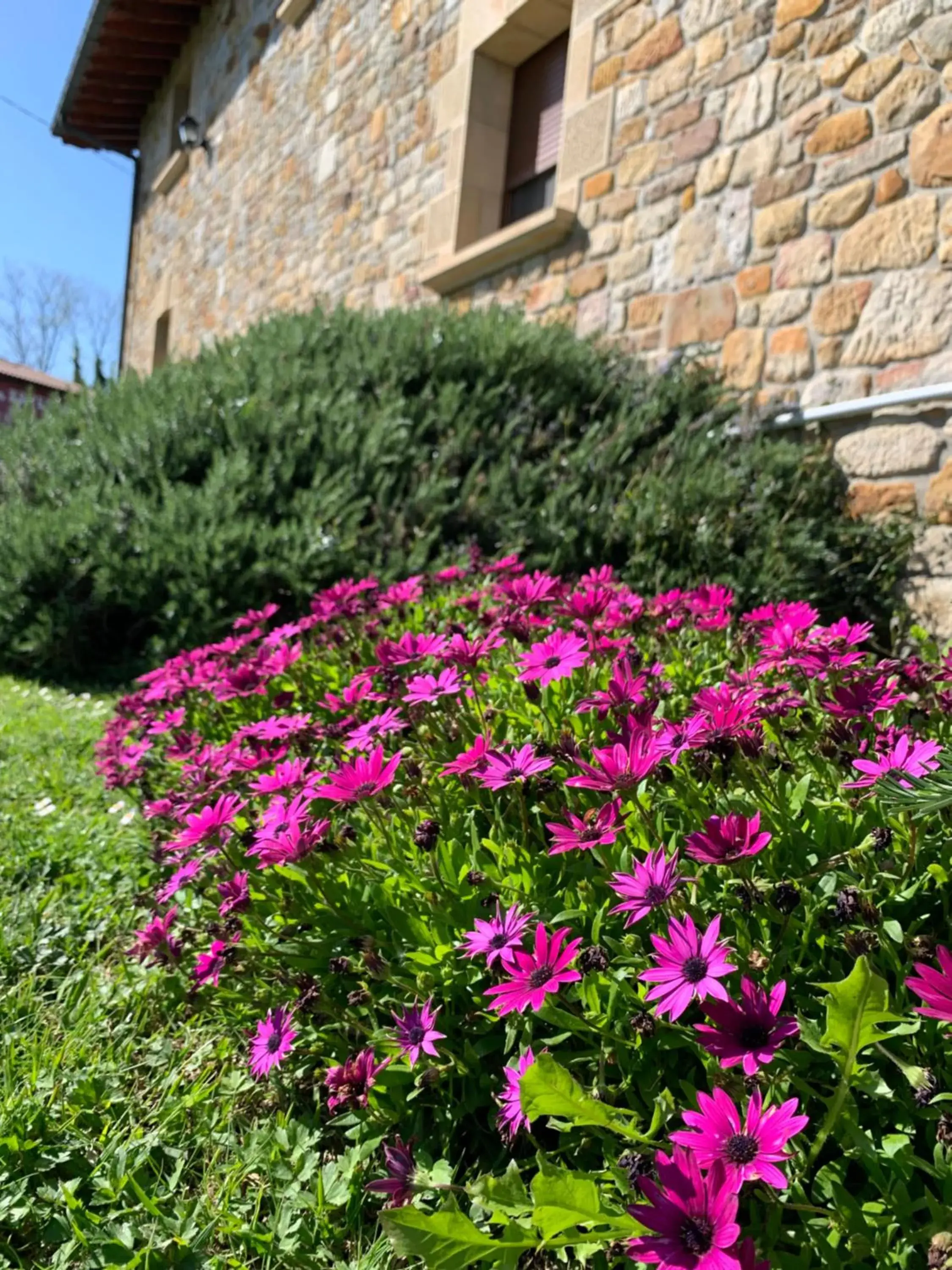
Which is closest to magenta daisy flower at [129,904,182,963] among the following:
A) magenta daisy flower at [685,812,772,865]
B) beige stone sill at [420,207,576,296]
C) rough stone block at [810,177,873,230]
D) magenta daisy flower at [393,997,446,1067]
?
magenta daisy flower at [393,997,446,1067]

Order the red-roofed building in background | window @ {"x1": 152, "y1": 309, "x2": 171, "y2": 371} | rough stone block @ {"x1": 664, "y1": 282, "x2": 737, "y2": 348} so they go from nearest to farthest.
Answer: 1. rough stone block @ {"x1": 664, "y1": 282, "x2": 737, "y2": 348}
2. window @ {"x1": 152, "y1": 309, "x2": 171, "y2": 371}
3. the red-roofed building in background

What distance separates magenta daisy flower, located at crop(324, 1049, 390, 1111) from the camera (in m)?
1.28

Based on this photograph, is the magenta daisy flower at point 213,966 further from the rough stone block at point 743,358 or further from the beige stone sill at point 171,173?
the beige stone sill at point 171,173

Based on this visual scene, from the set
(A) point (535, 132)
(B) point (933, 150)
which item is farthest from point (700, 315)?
(A) point (535, 132)

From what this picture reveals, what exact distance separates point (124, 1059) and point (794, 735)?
1374 millimetres

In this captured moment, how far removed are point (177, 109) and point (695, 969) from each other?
16.4 m

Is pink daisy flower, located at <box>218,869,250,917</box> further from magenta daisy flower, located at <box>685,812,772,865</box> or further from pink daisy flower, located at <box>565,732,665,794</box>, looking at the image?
magenta daisy flower, located at <box>685,812,772,865</box>

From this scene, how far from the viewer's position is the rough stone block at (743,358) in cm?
479

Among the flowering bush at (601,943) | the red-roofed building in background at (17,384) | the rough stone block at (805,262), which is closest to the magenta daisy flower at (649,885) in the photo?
the flowering bush at (601,943)

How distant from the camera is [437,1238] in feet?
3.07

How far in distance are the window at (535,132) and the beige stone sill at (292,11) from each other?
392 centimetres

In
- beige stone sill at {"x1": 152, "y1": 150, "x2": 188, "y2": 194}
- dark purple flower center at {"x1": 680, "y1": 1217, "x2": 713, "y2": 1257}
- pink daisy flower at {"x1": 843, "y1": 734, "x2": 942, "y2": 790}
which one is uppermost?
beige stone sill at {"x1": 152, "y1": 150, "x2": 188, "y2": 194}

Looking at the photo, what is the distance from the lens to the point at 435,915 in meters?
1.41

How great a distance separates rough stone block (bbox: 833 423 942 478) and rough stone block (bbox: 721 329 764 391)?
2.22 feet
